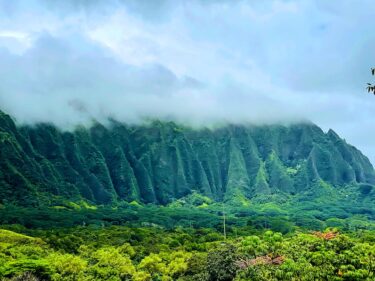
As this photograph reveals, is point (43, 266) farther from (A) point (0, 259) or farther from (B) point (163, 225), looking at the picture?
(B) point (163, 225)

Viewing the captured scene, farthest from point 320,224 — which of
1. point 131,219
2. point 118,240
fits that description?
point 118,240

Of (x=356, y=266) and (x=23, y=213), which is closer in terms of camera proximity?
(x=356, y=266)

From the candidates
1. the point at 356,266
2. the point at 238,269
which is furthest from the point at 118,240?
the point at 356,266

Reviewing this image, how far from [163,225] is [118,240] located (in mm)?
68802

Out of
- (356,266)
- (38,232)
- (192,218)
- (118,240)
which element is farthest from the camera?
(192,218)

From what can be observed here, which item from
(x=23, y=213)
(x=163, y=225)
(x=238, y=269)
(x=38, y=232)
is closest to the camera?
(x=238, y=269)

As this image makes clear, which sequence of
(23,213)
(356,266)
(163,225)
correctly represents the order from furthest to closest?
(163,225) < (23,213) < (356,266)

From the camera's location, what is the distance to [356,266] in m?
47.1

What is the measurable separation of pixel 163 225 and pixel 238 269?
12296 cm

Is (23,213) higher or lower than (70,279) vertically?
higher

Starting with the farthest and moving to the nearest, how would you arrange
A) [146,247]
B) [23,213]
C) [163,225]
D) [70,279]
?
[163,225] < [23,213] < [146,247] < [70,279]

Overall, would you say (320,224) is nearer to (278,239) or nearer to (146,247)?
(146,247)

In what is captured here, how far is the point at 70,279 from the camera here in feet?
227

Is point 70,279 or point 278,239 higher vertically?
point 278,239
